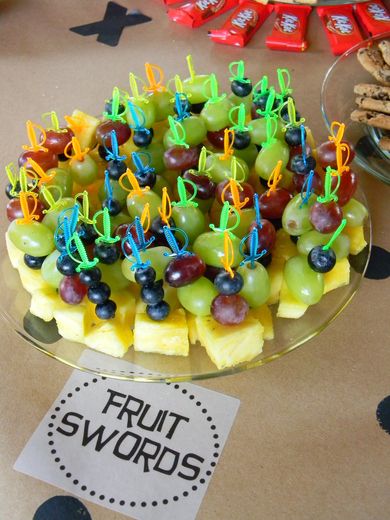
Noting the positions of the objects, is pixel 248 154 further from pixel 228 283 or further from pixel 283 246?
pixel 228 283

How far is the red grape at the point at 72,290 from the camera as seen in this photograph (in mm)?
709

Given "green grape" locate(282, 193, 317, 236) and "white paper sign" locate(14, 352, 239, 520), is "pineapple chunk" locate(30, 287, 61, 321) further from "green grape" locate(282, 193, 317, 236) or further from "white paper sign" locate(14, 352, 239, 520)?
"green grape" locate(282, 193, 317, 236)

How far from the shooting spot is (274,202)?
783mm

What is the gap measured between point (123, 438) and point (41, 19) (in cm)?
115

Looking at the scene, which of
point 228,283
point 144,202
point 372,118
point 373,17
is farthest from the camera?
point 373,17

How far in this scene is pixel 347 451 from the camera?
2.35 ft

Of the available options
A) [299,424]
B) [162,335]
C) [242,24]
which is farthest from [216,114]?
[242,24]

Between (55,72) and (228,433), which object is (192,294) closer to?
(228,433)

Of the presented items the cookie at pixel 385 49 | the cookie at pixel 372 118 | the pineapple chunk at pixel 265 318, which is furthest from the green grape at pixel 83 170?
the cookie at pixel 385 49

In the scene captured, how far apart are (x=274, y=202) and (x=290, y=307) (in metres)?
0.15

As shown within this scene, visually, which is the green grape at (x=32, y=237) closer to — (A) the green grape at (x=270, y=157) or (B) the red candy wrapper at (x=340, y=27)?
(A) the green grape at (x=270, y=157)

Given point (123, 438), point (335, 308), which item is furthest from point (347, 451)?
point (123, 438)

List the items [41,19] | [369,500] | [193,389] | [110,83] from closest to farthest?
1. [369,500]
2. [193,389]
3. [110,83]
4. [41,19]

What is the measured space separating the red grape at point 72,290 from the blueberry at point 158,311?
0.09 m
